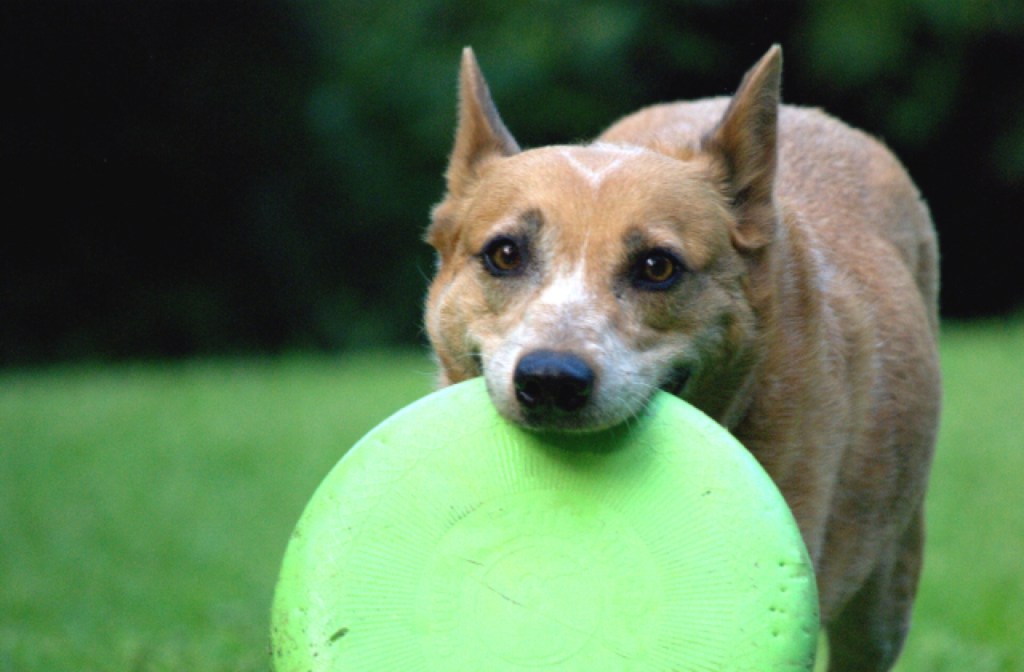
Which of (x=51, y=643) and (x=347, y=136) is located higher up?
(x=51, y=643)

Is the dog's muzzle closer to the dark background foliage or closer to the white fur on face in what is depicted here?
the white fur on face

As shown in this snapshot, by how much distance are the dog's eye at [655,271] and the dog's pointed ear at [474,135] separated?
96 cm

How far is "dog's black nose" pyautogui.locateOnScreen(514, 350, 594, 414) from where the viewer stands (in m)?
3.65

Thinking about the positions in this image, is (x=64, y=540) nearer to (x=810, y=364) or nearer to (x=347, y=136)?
(x=810, y=364)

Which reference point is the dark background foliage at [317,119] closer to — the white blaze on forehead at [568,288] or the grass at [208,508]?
the grass at [208,508]

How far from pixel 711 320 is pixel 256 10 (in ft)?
58.8

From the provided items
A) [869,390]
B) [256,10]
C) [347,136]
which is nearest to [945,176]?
[347,136]

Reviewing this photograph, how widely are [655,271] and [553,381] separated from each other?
70 cm

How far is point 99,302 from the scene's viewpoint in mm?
19906

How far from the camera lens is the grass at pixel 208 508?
661 cm

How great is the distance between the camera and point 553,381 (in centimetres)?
364

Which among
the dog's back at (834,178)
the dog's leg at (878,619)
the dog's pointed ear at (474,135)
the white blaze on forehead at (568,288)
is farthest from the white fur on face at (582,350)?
the dog's leg at (878,619)

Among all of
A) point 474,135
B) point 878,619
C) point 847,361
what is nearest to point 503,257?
point 474,135

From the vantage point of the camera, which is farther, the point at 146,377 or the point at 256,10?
the point at 256,10
